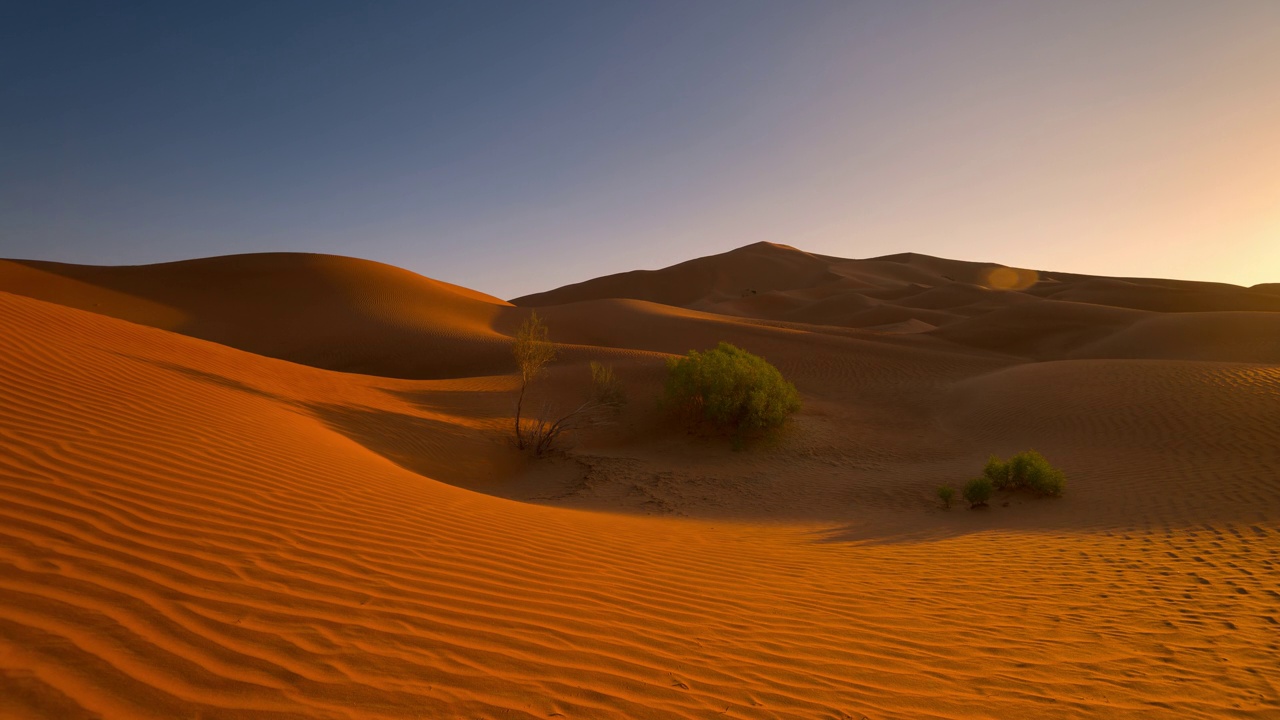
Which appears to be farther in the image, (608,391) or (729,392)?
(608,391)

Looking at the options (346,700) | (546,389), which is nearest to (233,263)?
(546,389)

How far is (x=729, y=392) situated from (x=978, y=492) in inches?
233

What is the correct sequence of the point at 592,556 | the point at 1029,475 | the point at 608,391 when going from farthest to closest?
1. the point at 608,391
2. the point at 1029,475
3. the point at 592,556

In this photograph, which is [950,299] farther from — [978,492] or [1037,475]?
[978,492]

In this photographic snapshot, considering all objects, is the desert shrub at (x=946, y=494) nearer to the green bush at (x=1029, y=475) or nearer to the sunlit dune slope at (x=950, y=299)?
the green bush at (x=1029, y=475)

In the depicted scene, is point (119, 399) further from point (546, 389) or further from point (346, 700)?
point (546, 389)

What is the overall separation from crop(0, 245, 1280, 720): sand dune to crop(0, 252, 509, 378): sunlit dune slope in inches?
439

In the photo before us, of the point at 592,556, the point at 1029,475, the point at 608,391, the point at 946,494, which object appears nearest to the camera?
the point at 592,556

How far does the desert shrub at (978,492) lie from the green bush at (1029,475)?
57 cm

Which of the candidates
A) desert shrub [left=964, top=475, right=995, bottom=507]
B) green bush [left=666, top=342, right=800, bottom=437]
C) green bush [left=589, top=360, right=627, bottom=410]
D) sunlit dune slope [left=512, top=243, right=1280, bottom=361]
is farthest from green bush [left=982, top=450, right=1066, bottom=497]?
sunlit dune slope [left=512, top=243, right=1280, bottom=361]

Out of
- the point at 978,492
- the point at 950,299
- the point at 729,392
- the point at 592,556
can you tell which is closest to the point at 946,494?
the point at 978,492

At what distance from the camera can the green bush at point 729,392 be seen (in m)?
14.3

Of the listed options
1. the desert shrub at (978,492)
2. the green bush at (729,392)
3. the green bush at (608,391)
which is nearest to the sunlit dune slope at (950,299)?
the green bush at (729,392)

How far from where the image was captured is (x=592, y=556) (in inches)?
200
